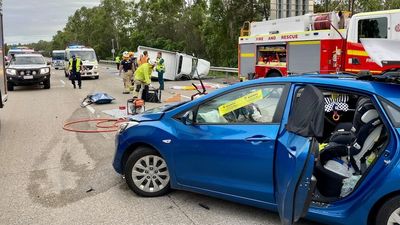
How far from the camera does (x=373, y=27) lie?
12.1 m

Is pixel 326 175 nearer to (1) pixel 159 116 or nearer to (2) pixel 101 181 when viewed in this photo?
(1) pixel 159 116

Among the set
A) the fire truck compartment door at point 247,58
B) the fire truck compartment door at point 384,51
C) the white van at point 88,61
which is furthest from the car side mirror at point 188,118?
the white van at point 88,61

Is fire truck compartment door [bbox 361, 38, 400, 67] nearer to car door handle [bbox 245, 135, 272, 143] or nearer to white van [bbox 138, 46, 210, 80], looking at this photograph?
car door handle [bbox 245, 135, 272, 143]

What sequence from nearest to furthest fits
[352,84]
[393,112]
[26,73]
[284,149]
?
[393,112] < [284,149] < [352,84] < [26,73]

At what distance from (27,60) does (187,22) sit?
81.9 feet

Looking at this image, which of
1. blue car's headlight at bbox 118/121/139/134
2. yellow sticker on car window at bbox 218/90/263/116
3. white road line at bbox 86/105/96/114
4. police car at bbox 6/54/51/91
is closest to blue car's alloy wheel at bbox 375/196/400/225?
yellow sticker on car window at bbox 218/90/263/116

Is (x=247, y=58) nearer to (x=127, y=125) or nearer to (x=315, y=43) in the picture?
(x=315, y=43)

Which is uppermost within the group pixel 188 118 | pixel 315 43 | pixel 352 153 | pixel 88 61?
pixel 315 43

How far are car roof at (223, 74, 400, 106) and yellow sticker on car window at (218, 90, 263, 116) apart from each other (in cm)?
13

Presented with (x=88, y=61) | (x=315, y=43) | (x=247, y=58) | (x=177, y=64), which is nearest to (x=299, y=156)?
(x=315, y=43)

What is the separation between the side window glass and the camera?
11781mm

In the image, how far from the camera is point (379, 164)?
3453 mm

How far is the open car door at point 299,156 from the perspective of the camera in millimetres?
3182

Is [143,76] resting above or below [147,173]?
above
